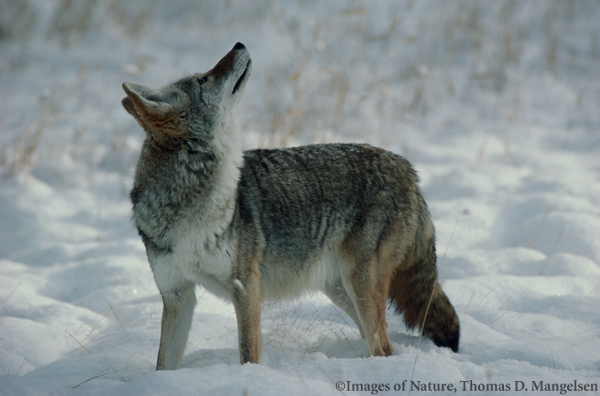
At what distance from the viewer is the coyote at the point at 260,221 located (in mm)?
2920

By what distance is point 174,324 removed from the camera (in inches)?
123

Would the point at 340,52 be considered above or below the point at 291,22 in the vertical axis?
below

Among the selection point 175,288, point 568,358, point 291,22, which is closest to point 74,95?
point 291,22

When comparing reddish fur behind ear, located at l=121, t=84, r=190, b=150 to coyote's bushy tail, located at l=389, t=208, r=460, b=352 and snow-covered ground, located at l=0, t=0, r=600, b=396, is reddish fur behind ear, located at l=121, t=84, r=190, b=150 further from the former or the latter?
coyote's bushy tail, located at l=389, t=208, r=460, b=352

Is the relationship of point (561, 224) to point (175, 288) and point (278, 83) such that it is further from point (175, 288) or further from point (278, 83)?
point (278, 83)

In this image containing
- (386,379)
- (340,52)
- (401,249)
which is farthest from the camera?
(340,52)

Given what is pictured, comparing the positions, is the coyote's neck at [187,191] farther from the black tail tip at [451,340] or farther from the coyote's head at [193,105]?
the black tail tip at [451,340]

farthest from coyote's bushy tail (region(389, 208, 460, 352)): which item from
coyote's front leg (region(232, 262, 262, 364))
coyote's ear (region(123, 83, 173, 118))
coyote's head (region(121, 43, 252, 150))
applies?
coyote's ear (region(123, 83, 173, 118))

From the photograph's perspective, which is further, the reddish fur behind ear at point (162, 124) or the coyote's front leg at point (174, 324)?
the coyote's front leg at point (174, 324)

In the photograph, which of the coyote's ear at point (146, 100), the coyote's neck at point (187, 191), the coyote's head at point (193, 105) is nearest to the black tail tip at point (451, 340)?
the coyote's neck at point (187, 191)

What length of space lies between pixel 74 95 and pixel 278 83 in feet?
12.5

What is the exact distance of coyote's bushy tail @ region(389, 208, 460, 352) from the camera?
10.7 feet

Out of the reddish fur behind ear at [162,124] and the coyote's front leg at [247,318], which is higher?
the reddish fur behind ear at [162,124]

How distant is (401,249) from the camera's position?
3.37 meters
